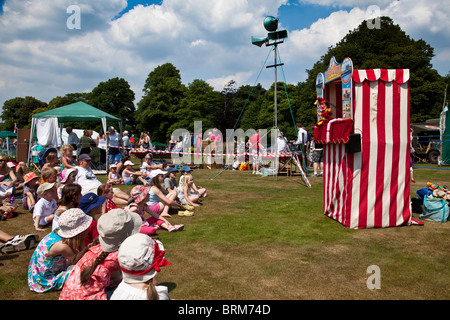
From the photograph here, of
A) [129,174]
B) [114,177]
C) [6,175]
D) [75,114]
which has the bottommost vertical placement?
[114,177]

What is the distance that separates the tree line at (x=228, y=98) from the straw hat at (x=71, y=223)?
30511 mm

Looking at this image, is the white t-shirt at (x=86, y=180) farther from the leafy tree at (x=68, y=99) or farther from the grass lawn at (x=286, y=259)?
the leafy tree at (x=68, y=99)

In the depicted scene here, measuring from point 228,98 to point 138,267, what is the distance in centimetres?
5633

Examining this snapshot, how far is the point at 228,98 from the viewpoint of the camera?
57.4 metres

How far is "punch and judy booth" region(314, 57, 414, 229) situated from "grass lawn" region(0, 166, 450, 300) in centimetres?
36

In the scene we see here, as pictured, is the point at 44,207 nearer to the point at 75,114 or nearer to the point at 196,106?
the point at 75,114

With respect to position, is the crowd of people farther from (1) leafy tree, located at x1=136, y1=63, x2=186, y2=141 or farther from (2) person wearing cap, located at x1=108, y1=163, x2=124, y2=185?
(1) leafy tree, located at x1=136, y1=63, x2=186, y2=141

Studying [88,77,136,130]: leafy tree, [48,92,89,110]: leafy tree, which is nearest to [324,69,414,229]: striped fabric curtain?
[88,77,136,130]: leafy tree

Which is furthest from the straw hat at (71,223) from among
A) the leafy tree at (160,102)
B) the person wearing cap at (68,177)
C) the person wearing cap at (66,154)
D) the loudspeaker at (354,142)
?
the leafy tree at (160,102)

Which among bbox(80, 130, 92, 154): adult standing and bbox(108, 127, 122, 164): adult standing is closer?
bbox(108, 127, 122, 164): adult standing

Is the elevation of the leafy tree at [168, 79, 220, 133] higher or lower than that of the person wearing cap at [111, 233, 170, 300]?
higher

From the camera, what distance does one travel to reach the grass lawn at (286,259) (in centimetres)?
351

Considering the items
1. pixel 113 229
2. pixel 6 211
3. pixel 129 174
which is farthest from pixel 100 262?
pixel 129 174

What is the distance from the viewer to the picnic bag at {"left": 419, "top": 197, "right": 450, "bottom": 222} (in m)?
6.06
